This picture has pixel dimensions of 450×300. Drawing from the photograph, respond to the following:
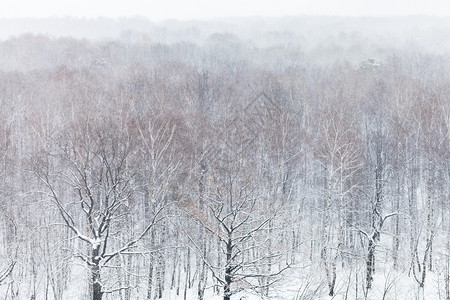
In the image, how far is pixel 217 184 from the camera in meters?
16.2

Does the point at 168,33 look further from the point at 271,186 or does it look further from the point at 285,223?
the point at 285,223

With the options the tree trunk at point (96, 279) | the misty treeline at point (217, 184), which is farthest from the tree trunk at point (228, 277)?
the tree trunk at point (96, 279)

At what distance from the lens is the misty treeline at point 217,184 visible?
17641 millimetres

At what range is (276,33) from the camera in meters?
93.3

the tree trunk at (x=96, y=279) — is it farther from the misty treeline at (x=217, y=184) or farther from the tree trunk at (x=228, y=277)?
the tree trunk at (x=228, y=277)

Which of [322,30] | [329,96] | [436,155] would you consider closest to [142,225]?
[436,155]

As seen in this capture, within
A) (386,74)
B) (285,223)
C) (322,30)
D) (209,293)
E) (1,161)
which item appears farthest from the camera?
(322,30)

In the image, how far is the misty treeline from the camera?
17.6 meters

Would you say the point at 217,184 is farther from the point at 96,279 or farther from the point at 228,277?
the point at 96,279

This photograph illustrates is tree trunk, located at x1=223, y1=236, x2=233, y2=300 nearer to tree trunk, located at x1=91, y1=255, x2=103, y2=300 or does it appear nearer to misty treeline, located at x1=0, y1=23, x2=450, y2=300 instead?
misty treeline, located at x1=0, y1=23, x2=450, y2=300

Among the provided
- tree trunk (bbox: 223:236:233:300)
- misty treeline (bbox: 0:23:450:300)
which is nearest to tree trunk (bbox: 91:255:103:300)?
misty treeline (bbox: 0:23:450:300)

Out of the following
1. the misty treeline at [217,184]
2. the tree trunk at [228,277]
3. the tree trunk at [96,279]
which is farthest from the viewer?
the misty treeline at [217,184]

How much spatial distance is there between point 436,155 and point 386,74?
23318 mm

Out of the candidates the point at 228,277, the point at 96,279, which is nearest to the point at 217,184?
the point at 228,277
